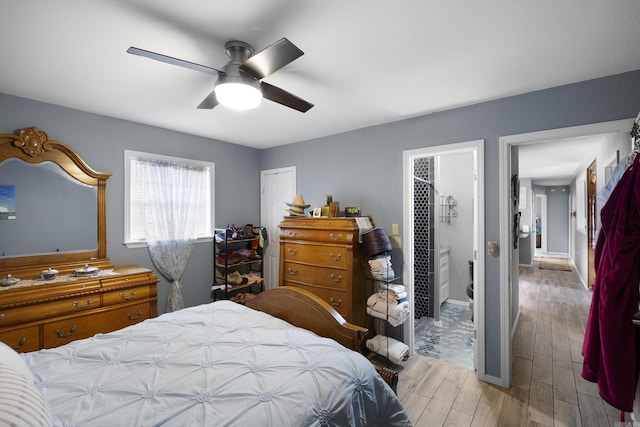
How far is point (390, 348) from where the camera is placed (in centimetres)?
280

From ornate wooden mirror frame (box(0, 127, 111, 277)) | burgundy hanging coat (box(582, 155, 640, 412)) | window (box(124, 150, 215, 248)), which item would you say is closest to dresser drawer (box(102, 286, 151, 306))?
ornate wooden mirror frame (box(0, 127, 111, 277))

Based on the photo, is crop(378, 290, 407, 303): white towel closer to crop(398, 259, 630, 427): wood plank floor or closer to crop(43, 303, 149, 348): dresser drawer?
crop(398, 259, 630, 427): wood plank floor

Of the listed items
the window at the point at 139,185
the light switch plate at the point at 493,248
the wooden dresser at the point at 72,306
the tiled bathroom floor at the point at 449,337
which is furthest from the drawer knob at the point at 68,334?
the light switch plate at the point at 493,248

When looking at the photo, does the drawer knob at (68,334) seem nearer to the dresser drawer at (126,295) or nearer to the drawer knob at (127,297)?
the dresser drawer at (126,295)

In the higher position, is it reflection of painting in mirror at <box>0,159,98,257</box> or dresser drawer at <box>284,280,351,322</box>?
reflection of painting in mirror at <box>0,159,98,257</box>

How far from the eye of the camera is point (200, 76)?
207 centimetres

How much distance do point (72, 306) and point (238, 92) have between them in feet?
7.69

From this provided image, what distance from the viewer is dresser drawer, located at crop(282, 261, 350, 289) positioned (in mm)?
2914

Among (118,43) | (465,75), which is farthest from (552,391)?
(118,43)

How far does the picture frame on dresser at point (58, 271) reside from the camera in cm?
223

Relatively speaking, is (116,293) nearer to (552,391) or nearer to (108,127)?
(108,127)

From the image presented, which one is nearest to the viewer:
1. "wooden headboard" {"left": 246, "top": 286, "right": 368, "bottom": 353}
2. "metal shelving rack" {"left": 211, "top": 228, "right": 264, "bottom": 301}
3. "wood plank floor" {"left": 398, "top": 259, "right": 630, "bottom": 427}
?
"wooden headboard" {"left": 246, "top": 286, "right": 368, "bottom": 353}

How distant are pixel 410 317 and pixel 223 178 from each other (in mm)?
3018

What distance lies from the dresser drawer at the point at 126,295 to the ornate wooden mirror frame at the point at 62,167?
0.46m
